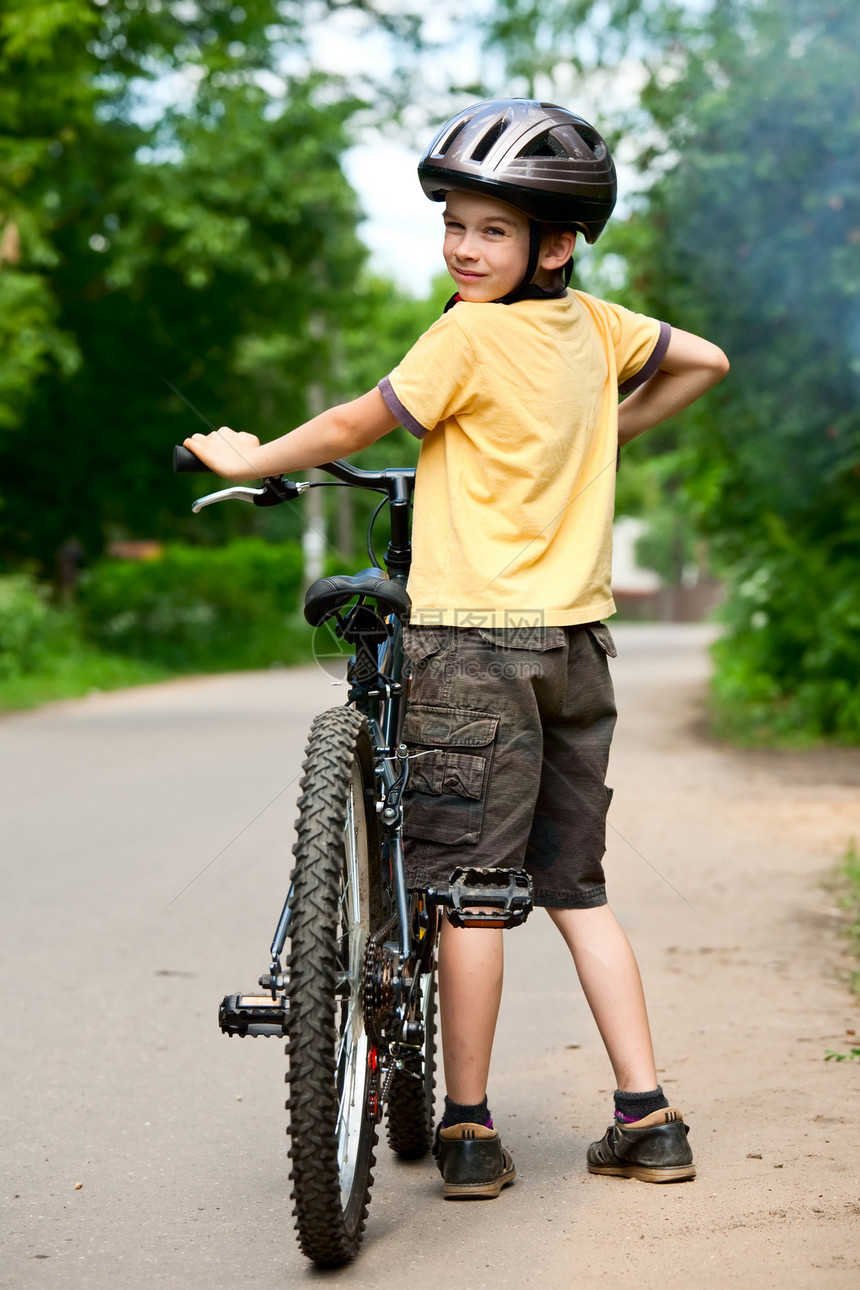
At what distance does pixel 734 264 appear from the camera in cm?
1136

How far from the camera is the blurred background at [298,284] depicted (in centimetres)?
1099

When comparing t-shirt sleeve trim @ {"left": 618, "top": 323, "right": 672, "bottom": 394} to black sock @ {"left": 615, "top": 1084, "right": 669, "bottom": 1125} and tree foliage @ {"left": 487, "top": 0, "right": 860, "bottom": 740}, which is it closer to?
black sock @ {"left": 615, "top": 1084, "right": 669, "bottom": 1125}

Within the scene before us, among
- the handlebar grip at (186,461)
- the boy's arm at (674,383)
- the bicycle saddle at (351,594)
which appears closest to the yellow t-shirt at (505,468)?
the bicycle saddle at (351,594)

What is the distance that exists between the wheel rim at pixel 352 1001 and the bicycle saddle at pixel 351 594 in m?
0.30

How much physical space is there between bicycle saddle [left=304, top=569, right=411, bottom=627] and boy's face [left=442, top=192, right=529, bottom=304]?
60 centimetres

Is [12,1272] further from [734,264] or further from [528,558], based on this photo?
[734,264]

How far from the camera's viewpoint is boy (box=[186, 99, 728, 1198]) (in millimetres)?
3020

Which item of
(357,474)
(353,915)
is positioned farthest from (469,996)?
(357,474)

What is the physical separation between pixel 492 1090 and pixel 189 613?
840 inches

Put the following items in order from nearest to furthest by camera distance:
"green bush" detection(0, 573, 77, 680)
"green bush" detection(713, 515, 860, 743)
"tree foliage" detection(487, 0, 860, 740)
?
"tree foliage" detection(487, 0, 860, 740) → "green bush" detection(713, 515, 860, 743) → "green bush" detection(0, 573, 77, 680)

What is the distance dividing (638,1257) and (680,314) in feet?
33.4

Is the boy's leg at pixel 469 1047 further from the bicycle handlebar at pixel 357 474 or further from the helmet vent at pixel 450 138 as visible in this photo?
the helmet vent at pixel 450 138

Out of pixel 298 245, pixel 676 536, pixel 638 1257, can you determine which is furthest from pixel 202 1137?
pixel 676 536

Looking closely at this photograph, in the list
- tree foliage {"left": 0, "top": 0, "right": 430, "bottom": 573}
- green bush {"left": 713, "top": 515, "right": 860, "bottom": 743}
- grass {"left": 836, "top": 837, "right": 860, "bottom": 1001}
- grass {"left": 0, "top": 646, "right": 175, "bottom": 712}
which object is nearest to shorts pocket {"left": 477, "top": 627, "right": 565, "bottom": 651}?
grass {"left": 836, "top": 837, "right": 860, "bottom": 1001}
